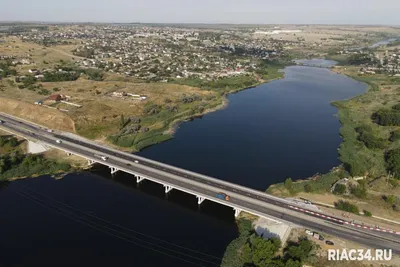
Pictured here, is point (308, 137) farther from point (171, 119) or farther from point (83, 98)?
point (83, 98)

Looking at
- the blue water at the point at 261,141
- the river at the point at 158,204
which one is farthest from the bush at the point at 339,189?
the river at the point at 158,204

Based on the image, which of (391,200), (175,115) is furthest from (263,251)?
(175,115)

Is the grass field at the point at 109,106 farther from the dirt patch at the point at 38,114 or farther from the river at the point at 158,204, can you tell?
the river at the point at 158,204

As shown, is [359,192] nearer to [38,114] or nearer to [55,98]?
[38,114]

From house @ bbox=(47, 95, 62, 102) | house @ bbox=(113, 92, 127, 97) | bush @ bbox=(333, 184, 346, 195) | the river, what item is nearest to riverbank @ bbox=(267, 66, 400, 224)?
bush @ bbox=(333, 184, 346, 195)

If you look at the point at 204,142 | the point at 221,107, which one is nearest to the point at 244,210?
the point at 204,142

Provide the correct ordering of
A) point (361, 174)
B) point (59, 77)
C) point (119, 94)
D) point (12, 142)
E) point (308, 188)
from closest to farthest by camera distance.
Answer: point (308, 188) < point (361, 174) < point (12, 142) < point (119, 94) < point (59, 77)
